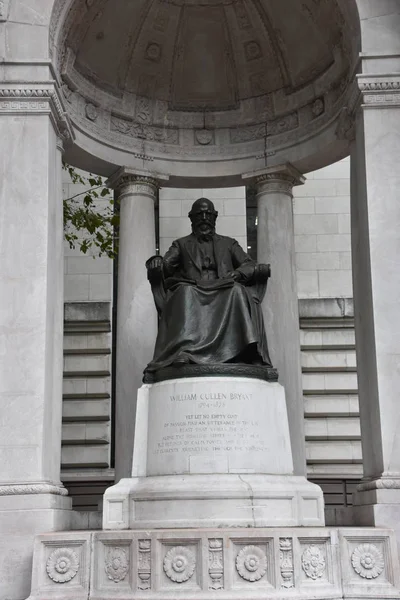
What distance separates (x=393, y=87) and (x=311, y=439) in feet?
32.4

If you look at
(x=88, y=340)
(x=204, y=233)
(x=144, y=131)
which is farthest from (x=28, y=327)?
(x=88, y=340)

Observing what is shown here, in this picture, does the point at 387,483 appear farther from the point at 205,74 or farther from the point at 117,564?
the point at 205,74

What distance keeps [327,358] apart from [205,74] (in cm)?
758

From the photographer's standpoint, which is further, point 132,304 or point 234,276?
point 132,304

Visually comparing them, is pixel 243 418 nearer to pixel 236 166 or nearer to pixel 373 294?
pixel 373 294

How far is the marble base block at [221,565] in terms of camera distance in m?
9.41

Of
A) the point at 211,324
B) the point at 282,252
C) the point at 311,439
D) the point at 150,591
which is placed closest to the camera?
the point at 150,591

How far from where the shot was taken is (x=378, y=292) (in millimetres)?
11969

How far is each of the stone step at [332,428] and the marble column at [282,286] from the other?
4474 mm

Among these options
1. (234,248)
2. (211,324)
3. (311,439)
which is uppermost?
(234,248)

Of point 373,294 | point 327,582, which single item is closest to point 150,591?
point 327,582

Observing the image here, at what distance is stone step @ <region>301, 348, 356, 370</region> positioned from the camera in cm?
2028

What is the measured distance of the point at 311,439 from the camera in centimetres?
1984

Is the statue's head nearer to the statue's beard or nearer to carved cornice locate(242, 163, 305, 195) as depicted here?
the statue's beard
